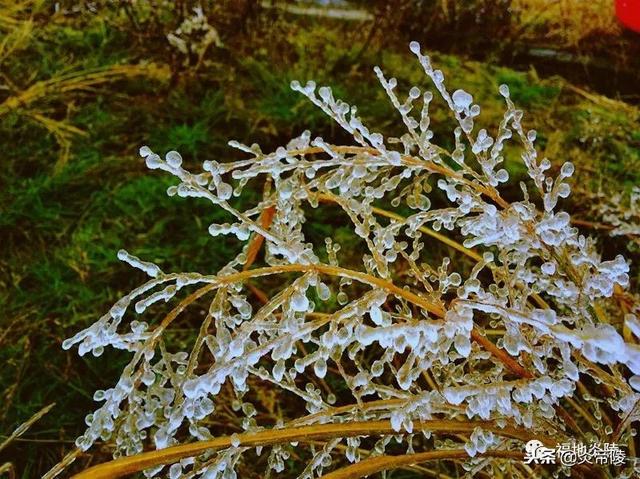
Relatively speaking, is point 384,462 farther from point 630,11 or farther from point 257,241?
point 630,11

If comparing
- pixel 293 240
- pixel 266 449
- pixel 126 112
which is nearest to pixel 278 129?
pixel 126 112

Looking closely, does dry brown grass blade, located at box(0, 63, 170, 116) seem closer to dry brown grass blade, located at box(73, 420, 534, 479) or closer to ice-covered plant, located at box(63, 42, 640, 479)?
ice-covered plant, located at box(63, 42, 640, 479)

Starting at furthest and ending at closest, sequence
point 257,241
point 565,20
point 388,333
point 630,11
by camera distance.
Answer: point 565,20
point 630,11
point 257,241
point 388,333

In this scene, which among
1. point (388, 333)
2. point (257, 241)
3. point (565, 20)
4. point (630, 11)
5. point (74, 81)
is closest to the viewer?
point (388, 333)

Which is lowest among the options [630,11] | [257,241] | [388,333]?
[257,241]

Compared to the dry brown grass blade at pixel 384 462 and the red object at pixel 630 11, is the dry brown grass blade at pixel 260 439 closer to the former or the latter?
the dry brown grass blade at pixel 384 462

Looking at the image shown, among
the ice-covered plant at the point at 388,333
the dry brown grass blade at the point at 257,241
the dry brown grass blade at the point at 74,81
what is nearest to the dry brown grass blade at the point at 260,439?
the ice-covered plant at the point at 388,333

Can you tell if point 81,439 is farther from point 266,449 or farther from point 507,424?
point 266,449

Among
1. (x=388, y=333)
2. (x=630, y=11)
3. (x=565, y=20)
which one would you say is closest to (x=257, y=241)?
(x=388, y=333)
